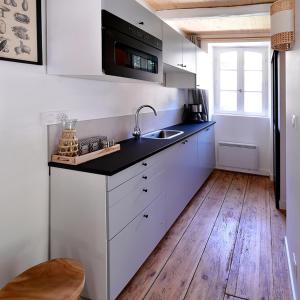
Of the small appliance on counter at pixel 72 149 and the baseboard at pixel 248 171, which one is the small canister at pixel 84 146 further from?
the baseboard at pixel 248 171

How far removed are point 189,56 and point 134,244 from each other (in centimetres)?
279

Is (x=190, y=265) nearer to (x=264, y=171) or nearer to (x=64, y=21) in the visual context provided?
(x=64, y=21)

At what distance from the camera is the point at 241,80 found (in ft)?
16.9

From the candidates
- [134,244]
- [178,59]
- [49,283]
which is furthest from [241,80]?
[49,283]

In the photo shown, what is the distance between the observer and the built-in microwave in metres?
1.80

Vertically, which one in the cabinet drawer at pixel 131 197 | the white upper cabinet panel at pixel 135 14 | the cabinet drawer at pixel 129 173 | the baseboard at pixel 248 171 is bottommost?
the baseboard at pixel 248 171

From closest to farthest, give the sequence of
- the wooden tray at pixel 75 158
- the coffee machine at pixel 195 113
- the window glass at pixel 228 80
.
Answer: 1. the wooden tray at pixel 75 158
2. the coffee machine at pixel 195 113
3. the window glass at pixel 228 80

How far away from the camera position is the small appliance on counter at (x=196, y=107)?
191 inches

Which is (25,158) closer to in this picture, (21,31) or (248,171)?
(21,31)

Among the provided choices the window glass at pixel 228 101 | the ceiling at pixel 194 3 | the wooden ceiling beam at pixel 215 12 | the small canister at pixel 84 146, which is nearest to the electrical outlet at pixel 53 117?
the small canister at pixel 84 146

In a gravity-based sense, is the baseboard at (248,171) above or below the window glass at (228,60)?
below

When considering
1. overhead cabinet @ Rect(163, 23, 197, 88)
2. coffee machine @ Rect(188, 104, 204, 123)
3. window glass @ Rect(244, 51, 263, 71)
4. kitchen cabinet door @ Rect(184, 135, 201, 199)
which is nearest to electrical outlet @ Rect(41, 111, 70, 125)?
overhead cabinet @ Rect(163, 23, 197, 88)

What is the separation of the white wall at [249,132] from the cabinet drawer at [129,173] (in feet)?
10.5

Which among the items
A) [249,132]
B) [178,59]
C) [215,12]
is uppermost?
[215,12]
